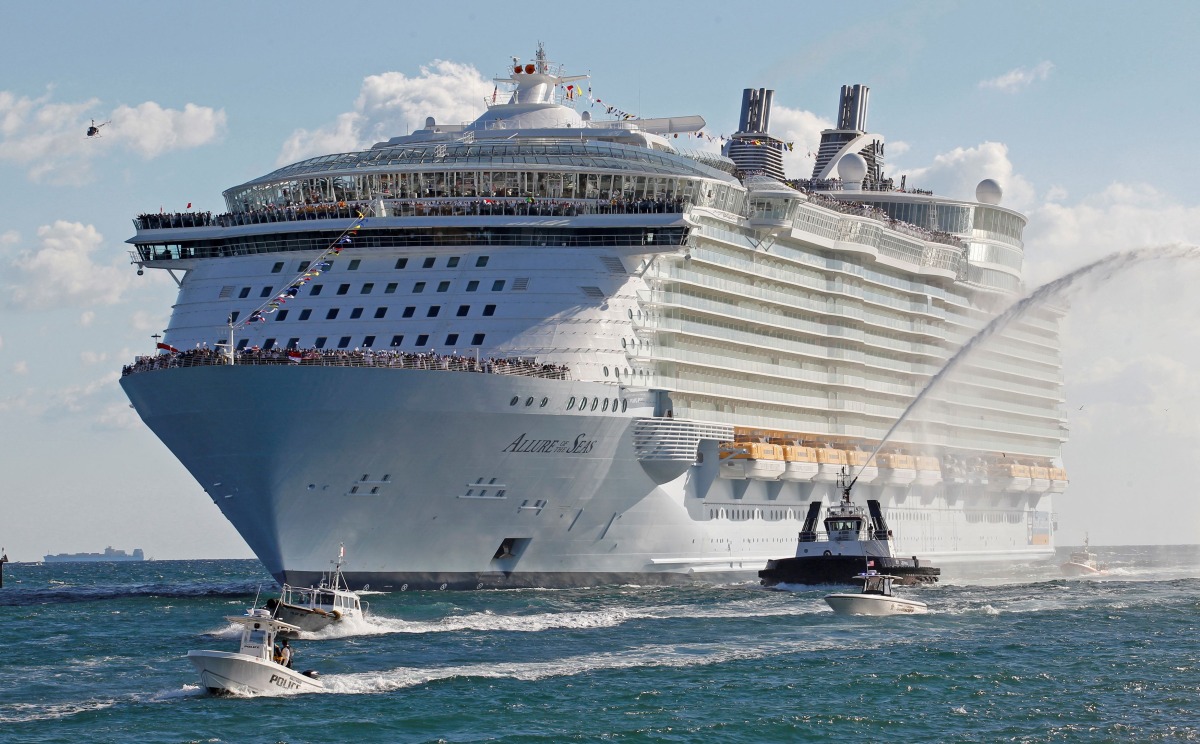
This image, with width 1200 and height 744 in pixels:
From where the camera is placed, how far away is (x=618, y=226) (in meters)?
60.2

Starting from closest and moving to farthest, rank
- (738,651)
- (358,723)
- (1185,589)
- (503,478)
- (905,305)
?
(358,723)
(738,651)
(503,478)
(1185,589)
(905,305)

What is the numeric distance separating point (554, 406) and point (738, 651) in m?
14.3

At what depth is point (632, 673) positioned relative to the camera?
129 feet

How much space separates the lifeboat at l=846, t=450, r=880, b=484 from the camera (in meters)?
75.2

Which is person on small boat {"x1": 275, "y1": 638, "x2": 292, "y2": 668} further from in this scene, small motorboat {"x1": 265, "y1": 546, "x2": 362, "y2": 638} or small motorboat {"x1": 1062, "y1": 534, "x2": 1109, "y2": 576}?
small motorboat {"x1": 1062, "y1": 534, "x2": 1109, "y2": 576}

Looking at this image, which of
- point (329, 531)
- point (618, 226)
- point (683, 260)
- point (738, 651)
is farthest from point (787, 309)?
point (738, 651)

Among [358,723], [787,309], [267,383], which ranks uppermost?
[787,309]

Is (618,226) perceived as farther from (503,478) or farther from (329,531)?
(329,531)

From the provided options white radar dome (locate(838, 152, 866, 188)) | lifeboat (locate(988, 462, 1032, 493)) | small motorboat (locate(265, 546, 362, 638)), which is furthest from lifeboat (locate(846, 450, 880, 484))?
small motorboat (locate(265, 546, 362, 638))

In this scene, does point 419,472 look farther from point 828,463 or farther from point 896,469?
point 896,469

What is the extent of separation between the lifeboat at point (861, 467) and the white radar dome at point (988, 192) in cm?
2320

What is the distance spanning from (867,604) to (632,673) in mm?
16954

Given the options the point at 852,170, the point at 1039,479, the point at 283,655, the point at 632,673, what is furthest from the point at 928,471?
the point at 283,655

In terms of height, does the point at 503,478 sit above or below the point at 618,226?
below
